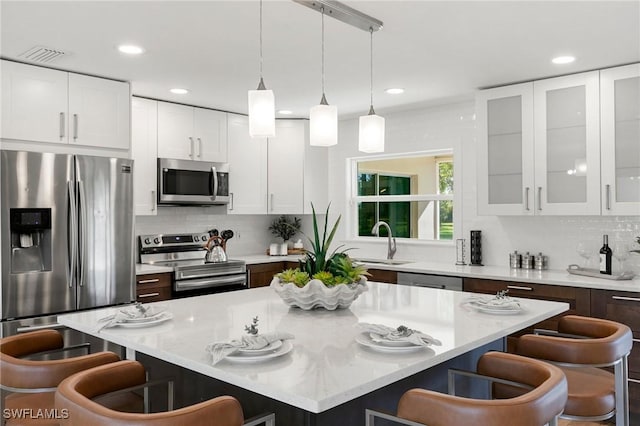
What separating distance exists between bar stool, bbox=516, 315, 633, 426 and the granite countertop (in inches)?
53.0

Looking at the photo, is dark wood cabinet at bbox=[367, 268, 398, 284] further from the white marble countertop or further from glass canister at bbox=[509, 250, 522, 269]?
the white marble countertop

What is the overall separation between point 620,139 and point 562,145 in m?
0.39

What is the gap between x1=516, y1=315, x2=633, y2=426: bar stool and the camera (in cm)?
204

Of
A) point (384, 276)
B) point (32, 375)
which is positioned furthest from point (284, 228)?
point (32, 375)

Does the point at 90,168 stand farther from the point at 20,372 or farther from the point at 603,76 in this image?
the point at 603,76

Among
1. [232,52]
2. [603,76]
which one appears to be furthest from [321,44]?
[603,76]

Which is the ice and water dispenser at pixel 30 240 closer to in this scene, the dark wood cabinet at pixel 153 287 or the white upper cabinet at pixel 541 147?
the dark wood cabinet at pixel 153 287

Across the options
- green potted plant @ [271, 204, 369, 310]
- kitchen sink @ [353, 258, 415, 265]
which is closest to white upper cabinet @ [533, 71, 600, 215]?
kitchen sink @ [353, 258, 415, 265]

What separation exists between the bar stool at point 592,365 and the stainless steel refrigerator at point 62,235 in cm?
292

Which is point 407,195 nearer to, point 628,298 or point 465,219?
point 465,219

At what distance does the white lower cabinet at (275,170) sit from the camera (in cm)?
536

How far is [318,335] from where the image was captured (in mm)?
2012

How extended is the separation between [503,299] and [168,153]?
3353 millimetres

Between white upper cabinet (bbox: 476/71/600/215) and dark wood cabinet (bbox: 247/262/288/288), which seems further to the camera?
dark wood cabinet (bbox: 247/262/288/288)
